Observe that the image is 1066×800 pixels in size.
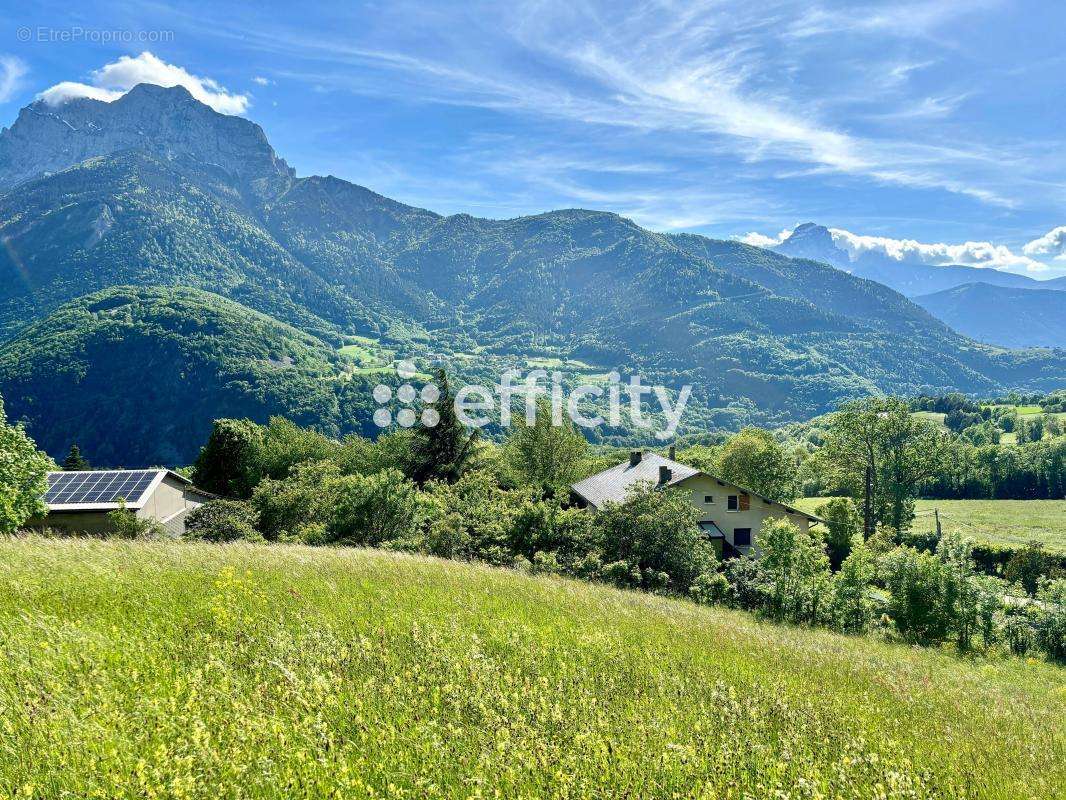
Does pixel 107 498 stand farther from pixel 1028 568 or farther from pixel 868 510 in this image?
pixel 1028 568

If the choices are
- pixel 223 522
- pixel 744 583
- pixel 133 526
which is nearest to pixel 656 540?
pixel 744 583

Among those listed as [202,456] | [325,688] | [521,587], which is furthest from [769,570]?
[202,456]

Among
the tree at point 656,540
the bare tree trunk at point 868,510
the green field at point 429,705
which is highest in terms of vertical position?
the green field at point 429,705

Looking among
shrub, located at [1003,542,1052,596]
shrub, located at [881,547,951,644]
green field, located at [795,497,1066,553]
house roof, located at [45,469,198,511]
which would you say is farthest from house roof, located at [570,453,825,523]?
house roof, located at [45,469,198,511]

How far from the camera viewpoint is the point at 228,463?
51875 millimetres

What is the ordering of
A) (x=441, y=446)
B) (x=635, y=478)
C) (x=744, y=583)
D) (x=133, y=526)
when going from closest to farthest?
(x=744, y=583) → (x=133, y=526) → (x=635, y=478) → (x=441, y=446)

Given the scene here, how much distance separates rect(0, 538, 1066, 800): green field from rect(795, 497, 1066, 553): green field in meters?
58.8

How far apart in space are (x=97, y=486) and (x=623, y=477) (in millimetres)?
36282

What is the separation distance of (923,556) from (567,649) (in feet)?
55.8

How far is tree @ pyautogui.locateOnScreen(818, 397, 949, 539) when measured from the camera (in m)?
52.2

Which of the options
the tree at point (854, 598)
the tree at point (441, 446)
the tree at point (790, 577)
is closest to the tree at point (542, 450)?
the tree at point (441, 446)

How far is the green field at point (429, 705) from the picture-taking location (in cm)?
319

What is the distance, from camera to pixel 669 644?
6941mm

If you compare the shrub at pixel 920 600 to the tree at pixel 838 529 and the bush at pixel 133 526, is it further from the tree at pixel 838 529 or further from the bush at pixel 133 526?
the tree at pixel 838 529
